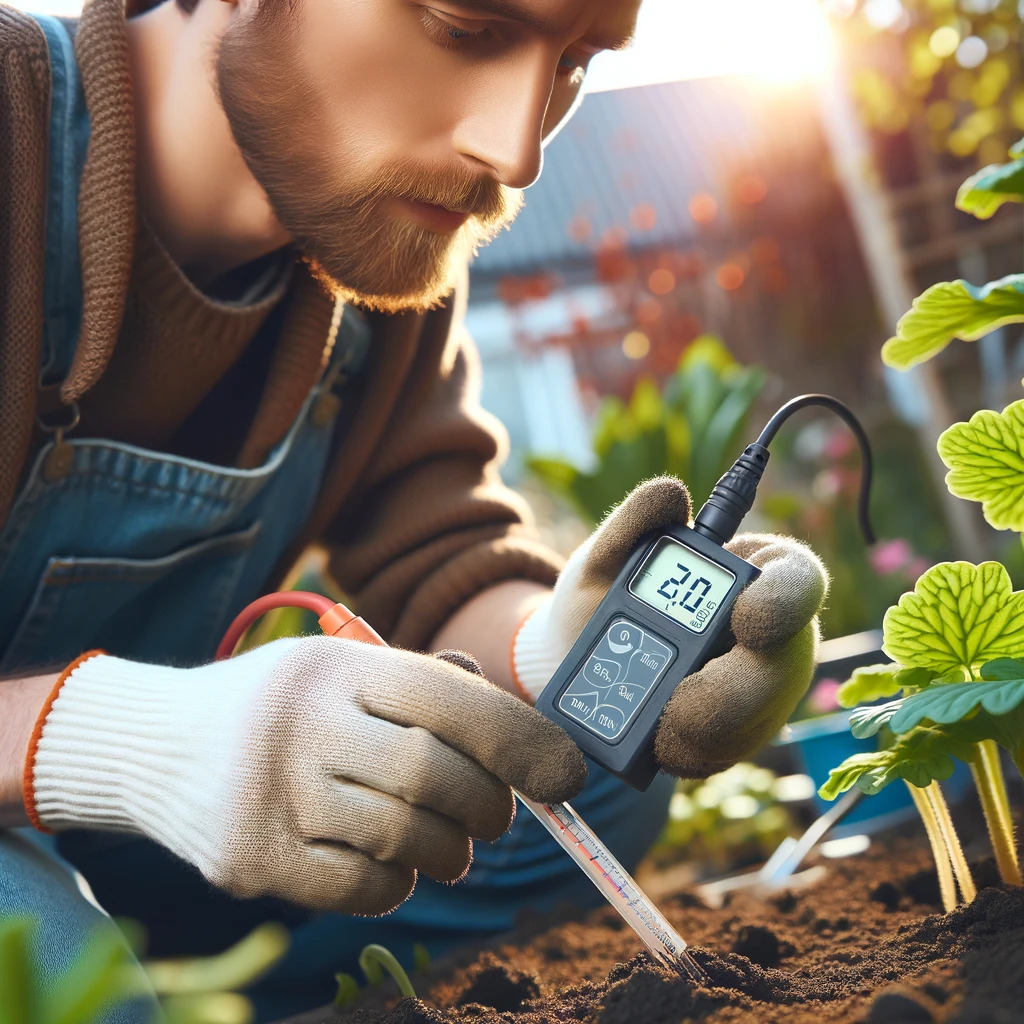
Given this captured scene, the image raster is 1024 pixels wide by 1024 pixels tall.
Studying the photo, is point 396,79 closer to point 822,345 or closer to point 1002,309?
point 1002,309

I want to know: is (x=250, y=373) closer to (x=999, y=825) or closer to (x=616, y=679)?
(x=616, y=679)

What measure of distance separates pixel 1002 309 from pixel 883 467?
3.29 meters

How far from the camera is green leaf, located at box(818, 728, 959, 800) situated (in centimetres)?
76

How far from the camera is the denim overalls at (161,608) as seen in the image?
108 centimetres

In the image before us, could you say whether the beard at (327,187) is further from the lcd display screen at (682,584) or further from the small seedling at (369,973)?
the small seedling at (369,973)

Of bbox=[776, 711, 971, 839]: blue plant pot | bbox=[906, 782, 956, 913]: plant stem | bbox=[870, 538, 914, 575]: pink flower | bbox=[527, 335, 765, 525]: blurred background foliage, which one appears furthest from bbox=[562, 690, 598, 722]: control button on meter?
bbox=[870, 538, 914, 575]: pink flower

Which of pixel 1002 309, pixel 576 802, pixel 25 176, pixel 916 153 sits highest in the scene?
pixel 916 153

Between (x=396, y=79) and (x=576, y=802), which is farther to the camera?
(x=576, y=802)

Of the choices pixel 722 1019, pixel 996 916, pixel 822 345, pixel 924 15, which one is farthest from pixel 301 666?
pixel 822 345

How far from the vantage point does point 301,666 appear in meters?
0.78

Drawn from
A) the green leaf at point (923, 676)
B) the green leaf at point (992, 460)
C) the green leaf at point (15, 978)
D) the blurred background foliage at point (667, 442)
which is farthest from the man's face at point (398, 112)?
the blurred background foliage at point (667, 442)

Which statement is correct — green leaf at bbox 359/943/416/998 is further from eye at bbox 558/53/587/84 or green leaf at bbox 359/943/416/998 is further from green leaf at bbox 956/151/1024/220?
eye at bbox 558/53/587/84

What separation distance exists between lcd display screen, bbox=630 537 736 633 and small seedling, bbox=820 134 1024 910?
0.44 ft

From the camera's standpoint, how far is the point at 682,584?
31.4 inches
